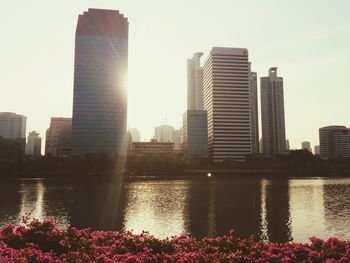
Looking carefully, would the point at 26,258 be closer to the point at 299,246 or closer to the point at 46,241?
the point at 46,241

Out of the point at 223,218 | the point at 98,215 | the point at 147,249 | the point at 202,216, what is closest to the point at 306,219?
the point at 223,218

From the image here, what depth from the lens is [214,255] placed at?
1469cm

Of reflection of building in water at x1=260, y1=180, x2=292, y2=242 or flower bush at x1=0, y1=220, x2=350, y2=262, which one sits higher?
flower bush at x1=0, y1=220, x2=350, y2=262

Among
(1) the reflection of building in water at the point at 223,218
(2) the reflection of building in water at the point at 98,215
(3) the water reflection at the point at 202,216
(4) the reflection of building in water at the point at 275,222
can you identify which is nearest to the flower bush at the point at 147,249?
(3) the water reflection at the point at 202,216

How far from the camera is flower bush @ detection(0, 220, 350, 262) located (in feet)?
47.4

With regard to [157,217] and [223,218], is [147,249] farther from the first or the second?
[157,217]

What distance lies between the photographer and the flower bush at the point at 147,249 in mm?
14461

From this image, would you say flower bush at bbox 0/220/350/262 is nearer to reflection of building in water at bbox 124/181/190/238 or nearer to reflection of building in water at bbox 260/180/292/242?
reflection of building in water at bbox 124/181/190/238

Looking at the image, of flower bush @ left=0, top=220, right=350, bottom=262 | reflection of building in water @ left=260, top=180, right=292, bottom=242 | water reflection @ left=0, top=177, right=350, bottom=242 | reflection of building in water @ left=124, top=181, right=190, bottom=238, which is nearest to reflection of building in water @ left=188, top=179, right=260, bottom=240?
water reflection @ left=0, top=177, right=350, bottom=242

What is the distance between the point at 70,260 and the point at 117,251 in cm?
247

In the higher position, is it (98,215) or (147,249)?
(147,249)

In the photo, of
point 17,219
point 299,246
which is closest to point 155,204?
point 17,219

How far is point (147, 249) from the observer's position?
15820mm

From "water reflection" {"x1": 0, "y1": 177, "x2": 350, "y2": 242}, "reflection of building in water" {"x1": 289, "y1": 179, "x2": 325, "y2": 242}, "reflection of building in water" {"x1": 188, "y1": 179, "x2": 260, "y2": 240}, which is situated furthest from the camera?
"water reflection" {"x1": 0, "y1": 177, "x2": 350, "y2": 242}
